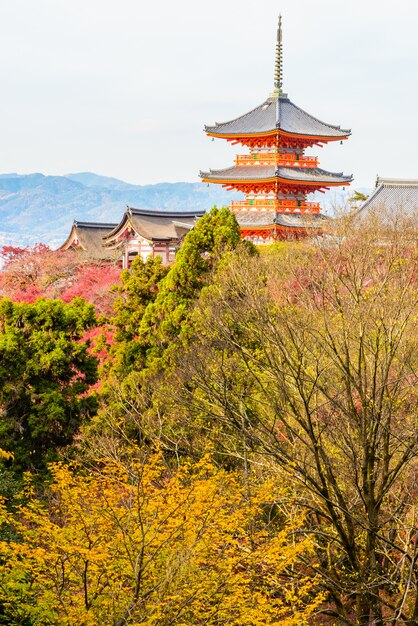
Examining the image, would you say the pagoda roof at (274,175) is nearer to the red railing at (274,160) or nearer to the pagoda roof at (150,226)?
the red railing at (274,160)

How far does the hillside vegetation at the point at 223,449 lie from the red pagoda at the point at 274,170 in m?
14.8

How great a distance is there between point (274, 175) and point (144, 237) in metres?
9.06

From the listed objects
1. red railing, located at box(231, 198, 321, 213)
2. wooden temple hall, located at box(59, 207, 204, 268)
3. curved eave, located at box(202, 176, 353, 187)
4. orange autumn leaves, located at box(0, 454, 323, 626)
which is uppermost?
curved eave, located at box(202, 176, 353, 187)

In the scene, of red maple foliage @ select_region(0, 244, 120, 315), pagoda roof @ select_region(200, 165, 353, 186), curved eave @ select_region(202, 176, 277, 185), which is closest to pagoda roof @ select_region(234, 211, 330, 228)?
curved eave @ select_region(202, 176, 277, 185)

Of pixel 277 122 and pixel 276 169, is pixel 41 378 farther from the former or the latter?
pixel 277 122

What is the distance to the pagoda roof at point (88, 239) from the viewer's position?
51.9m

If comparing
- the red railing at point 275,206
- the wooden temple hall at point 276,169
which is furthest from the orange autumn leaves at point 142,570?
the red railing at point 275,206

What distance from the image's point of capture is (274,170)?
41.0 m

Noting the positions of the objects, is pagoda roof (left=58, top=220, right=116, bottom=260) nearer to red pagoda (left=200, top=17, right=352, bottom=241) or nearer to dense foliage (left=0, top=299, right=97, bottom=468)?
red pagoda (left=200, top=17, right=352, bottom=241)

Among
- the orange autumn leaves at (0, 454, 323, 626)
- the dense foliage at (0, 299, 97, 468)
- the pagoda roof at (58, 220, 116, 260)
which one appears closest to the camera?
the orange autumn leaves at (0, 454, 323, 626)

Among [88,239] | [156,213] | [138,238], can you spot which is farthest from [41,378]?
[88,239]

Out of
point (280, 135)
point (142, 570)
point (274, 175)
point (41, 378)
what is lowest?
point (142, 570)

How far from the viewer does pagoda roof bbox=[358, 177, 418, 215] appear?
36688mm

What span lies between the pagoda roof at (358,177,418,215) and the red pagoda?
126 inches
